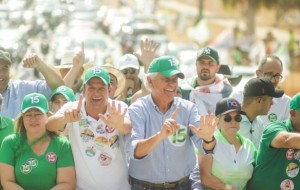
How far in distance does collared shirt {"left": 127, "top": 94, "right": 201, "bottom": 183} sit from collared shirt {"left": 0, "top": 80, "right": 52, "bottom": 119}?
1786 mm

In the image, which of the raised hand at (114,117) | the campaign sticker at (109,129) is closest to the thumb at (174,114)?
the raised hand at (114,117)

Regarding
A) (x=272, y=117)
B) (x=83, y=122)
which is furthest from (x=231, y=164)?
(x=272, y=117)

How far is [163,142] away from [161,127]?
12cm

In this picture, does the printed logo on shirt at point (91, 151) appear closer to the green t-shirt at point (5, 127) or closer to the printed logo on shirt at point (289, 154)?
the green t-shirt at point (5, 127)

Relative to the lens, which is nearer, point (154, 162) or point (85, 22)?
point (154, 162)

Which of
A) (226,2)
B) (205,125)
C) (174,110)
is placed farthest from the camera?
(226,2)

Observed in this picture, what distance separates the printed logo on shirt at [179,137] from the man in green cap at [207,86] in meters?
1.81

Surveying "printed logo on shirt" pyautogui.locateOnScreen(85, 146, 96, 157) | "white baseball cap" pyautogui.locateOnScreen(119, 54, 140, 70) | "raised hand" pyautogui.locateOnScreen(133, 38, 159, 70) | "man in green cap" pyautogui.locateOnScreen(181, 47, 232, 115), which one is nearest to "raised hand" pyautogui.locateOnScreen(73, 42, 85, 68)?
"raised hand" pyautogui.locateOnScreen(133, 38, 159, 70)

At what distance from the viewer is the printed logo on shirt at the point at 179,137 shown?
6426 mm

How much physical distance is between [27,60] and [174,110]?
2.05 metres

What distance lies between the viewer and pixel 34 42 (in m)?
33.2

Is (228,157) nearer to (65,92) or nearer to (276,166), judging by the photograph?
(276,166)

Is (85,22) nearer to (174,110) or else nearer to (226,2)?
(226,2)

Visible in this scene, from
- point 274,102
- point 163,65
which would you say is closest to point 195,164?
point 163,65
